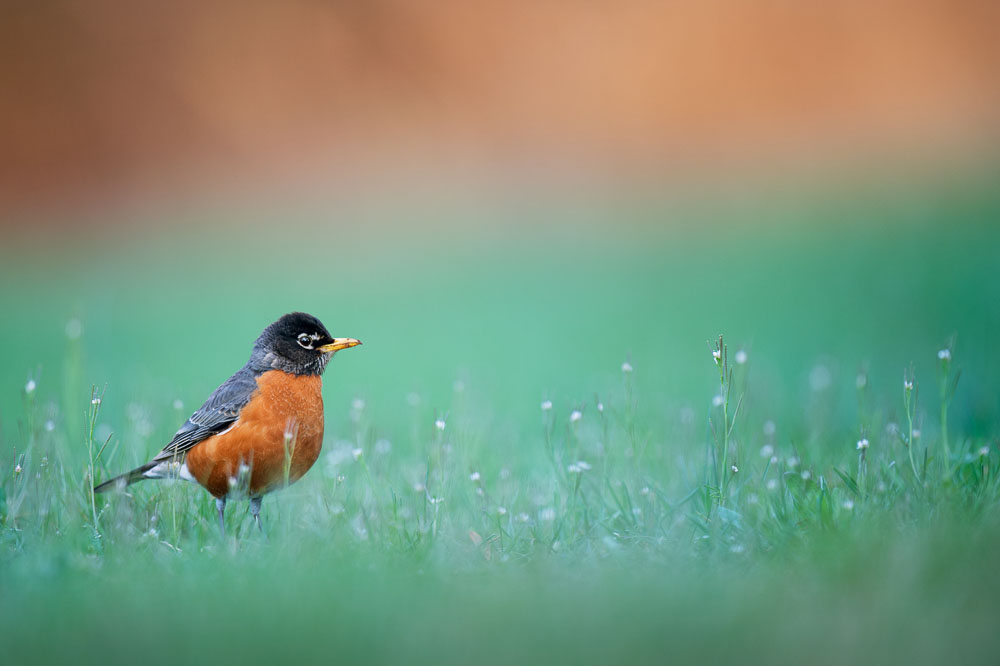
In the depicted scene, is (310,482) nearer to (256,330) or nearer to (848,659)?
(848,659)

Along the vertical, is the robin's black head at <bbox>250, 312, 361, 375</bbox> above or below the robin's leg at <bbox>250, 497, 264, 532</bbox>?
above

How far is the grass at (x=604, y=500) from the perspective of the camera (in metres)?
2.88

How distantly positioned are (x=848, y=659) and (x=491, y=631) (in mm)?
1146

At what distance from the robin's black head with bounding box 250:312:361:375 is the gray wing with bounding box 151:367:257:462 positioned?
18cm

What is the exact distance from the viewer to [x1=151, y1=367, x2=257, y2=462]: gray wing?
5.39m

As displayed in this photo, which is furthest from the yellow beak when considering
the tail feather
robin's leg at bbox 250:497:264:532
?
the tail feather

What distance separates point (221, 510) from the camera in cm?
508

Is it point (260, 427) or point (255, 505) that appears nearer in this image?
point (260, 427)

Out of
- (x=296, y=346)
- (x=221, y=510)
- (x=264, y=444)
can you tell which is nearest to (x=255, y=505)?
(x=221, y=510)

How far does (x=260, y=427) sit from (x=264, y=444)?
0.12m

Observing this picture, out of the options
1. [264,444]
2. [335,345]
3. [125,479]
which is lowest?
[125,479]

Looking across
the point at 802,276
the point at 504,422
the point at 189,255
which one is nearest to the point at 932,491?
the point at 504,422

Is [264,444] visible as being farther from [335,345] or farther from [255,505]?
[335,345]

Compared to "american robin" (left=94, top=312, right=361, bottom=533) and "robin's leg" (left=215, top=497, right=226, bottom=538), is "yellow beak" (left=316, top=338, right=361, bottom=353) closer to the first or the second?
"american robin" (left=94, top=312, right=361, bottom=533)
